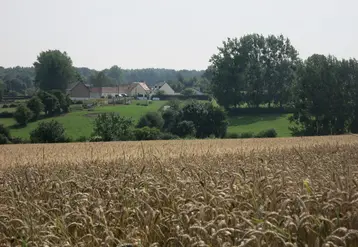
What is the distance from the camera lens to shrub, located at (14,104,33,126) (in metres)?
70.4

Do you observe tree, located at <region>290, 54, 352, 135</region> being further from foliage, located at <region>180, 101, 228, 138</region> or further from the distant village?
the distant village

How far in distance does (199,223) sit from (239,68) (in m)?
85.5

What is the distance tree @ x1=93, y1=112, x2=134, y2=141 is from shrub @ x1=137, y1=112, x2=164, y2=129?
18.3 ft

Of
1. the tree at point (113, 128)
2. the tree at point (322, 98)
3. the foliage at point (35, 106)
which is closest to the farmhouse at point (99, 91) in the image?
the foliage at point (35, 106)

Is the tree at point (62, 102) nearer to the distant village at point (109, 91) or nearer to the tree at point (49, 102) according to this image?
the tree at point (49, 102)

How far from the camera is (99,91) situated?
144 meters

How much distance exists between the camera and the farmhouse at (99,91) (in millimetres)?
132750

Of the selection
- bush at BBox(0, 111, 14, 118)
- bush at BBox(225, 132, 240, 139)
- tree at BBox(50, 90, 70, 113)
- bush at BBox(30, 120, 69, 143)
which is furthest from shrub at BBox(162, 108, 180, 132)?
bush at BBox(0, 111, 14, 118)

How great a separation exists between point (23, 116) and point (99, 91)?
74.3 metres

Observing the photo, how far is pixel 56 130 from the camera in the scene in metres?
55.3

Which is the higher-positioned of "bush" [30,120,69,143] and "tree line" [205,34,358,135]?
"tree line" [205,34,358,135]

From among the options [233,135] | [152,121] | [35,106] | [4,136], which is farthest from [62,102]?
[233,135]

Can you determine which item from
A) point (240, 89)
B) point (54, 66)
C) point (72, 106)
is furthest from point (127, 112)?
point (54, 66)

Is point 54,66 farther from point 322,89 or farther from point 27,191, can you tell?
point 27,191
